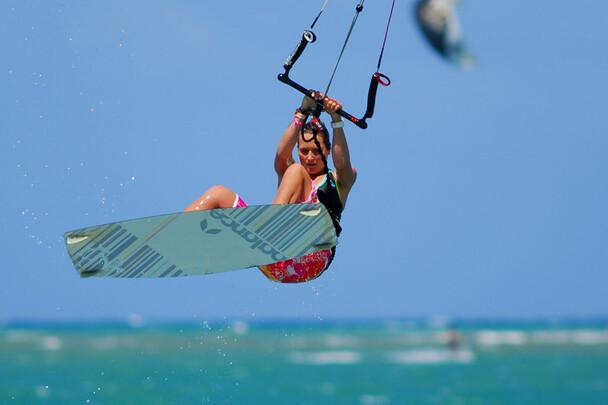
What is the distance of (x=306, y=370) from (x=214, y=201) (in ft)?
92.8

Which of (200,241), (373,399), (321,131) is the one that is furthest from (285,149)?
(373,399)

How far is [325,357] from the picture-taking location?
146ft

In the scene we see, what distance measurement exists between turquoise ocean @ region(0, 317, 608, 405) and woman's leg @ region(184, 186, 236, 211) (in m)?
4.22

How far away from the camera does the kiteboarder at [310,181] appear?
27.4ft

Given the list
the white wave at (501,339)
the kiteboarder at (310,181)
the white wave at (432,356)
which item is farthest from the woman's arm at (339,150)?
the white wave at (501,339)

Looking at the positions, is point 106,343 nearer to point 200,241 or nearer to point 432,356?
point 432,356

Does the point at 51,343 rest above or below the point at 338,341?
Answer: above

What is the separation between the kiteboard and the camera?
26.7 feet

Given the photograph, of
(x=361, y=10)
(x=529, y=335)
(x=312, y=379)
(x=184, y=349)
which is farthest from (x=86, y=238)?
(x=529, y=335)

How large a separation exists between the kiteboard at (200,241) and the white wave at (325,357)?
32.1 m

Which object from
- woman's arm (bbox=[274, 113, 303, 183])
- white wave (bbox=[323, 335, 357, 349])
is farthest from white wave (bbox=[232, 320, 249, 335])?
woman's arm (bbox=[274, 113, 303, 183])

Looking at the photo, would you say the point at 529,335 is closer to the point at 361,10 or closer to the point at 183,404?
the point at 183,404

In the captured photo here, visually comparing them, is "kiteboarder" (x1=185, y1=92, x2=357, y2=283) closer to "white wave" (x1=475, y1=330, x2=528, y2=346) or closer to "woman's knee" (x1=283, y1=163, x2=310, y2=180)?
"woman's knee" (x1=283, y1=163, x2=310, y2=180)

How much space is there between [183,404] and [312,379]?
8897mm
